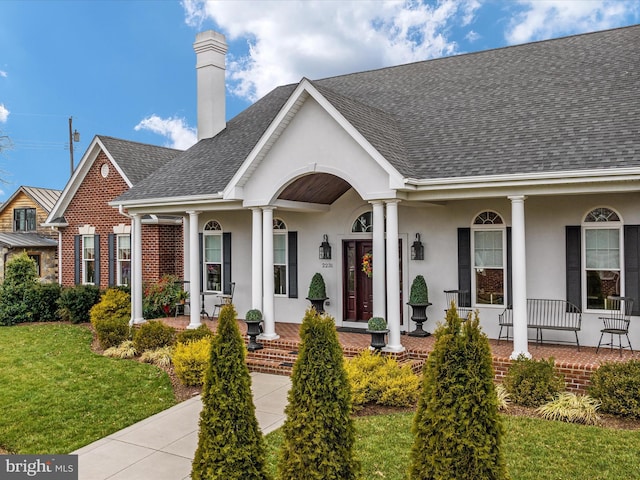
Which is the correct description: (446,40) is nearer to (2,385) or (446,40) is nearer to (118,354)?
(118,354)

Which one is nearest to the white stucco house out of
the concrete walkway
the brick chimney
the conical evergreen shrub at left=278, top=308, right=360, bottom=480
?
the brick chimney

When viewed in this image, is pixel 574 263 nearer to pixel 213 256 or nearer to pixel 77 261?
pixel 213 256

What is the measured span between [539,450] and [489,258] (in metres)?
5.54

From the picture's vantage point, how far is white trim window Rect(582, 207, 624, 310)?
10219mm

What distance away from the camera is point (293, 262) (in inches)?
548

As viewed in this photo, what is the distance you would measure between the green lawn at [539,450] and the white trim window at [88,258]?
14.7m

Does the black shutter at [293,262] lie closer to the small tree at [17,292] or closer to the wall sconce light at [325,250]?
the wall sconce light at [325,250]

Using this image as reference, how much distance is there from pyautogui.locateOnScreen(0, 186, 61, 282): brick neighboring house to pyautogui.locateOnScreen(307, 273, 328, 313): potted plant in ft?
63.7

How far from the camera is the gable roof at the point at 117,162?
18.8m

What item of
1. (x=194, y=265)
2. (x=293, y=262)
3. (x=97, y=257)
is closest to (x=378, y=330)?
(x=293, y=262)

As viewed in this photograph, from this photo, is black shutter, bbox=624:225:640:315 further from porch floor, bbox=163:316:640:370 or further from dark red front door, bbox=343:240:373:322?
dark red front door, bbox=343:240:373:322

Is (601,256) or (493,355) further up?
(601,256)

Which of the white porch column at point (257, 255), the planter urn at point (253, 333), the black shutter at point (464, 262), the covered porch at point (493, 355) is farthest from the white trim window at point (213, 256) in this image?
the black shutter at point (464, 262)

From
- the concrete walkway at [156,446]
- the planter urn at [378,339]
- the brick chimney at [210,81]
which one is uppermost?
the brick chimney at [210,81]
